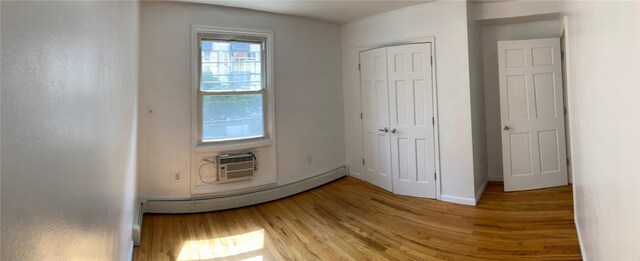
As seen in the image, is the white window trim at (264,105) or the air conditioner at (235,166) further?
the air conditioner at (235,166)

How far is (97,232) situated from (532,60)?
457 cm

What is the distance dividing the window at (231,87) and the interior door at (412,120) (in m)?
1.69

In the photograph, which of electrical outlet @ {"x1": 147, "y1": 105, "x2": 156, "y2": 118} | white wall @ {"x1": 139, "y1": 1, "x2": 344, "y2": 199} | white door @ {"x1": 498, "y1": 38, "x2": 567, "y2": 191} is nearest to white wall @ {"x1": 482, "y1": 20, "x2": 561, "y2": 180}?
white door @ {"x1": 498, "y1": 38, "x2": 567, "y2": 191}

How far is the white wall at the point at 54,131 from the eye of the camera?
536mm

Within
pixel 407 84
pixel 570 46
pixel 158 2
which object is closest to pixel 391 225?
pixel 407 84

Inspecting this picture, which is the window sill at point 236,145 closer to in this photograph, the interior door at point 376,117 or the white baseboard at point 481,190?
the interior door at point 376,117

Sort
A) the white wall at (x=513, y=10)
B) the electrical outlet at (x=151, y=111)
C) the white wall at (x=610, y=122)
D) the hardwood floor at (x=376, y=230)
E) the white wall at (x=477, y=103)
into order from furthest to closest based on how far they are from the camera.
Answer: the white wall at (x=513, y=10), the white wall at (x=477, y=103), the electrical outlet at (x=151, y=111), the hardwood floor at (x=376, y=230), the white wall at (x=610, y=122)

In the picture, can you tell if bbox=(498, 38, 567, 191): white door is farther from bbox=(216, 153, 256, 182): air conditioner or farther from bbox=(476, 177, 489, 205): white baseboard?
bbox=(216, 153, 256, 182): air conditioner

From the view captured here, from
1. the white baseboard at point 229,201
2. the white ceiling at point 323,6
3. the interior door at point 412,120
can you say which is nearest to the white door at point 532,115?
the interior door at point 412,120

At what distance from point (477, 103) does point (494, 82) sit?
0.76 meters

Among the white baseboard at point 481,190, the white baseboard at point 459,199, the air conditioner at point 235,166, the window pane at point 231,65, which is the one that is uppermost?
the window pane at point 231,65

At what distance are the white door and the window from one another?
3103 millimetres

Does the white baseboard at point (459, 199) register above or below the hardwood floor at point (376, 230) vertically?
above

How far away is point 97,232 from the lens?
1.20 m
